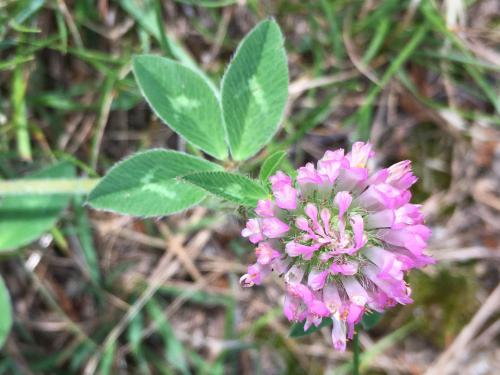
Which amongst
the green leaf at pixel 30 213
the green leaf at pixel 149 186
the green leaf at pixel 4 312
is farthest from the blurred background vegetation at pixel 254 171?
the green leaf at pixel 149 186

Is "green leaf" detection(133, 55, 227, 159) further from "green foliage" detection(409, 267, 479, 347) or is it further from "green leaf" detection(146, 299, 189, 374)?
"green foliage" detection(409, 267, 479, 347)

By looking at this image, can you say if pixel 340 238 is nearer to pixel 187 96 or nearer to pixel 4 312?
pixel 187 96

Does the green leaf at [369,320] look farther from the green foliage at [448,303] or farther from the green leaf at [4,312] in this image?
the green leaf at [4,312]

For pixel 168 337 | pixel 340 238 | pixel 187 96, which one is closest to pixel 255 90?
pixel 187 96

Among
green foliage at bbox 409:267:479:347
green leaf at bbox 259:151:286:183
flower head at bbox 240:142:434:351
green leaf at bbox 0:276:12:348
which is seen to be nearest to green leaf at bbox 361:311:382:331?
flower head at bbox 240:142:434:351

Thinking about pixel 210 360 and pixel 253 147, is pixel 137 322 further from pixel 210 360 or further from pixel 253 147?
pixel 253 147

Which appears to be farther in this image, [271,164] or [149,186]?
[149,186]

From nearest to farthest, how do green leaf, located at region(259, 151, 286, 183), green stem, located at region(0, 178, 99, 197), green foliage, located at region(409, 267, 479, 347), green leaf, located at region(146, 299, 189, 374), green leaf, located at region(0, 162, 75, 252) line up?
green leaf, located at region(259, 151, 286, 183) < green stem, located at region(0, 178, 99, 197) < green leaf, located at region(0, 162, 75, 252) < green leaf, located at region(146, 299, 189, 374) < green foliage, located at region(409, 267, 479, 347)
